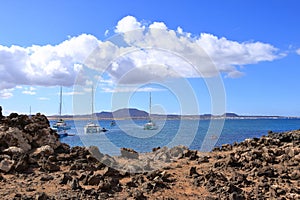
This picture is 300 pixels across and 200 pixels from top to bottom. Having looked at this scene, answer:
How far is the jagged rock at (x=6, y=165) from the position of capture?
13.0 metres

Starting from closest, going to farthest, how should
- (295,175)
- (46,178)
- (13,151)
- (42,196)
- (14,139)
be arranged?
(42,196) → (46,178) → (295,175) → (13,151) → (14,139)

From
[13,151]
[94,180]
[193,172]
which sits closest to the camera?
[94,180]

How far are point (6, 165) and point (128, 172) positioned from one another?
4528 millimetres

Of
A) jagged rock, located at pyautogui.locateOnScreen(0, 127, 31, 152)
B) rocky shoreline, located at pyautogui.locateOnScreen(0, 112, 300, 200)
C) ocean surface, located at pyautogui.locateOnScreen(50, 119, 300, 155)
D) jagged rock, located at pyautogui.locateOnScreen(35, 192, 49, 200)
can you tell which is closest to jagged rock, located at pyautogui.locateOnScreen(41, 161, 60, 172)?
rocky shoreline, located at pyautogui.locateOnScreen(0, 112, 300, 200)

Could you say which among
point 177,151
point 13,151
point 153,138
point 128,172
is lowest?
point 153,138

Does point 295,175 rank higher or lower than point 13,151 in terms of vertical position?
lower

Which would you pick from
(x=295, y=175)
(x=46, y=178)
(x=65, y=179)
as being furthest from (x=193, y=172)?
(x=46, y=178)

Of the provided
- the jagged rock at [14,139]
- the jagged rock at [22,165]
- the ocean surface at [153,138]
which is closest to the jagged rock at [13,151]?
the jagged rock at [14,139]

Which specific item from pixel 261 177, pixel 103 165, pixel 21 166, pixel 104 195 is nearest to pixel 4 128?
pixel 21 166

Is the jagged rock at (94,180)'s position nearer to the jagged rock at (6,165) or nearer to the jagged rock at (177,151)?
the jagged rock at (6,165)

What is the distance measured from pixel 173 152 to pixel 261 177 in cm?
502

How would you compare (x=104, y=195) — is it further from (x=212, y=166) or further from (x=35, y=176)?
(x=212, y=166)

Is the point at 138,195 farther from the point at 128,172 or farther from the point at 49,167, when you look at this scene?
the point at 49,167

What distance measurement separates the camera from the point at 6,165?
1315 cm
